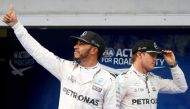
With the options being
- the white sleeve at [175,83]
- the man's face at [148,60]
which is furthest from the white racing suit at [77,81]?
the white sleeve at [175,83]

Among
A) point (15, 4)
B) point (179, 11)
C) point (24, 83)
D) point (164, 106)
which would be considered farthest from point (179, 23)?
point (24, 83)

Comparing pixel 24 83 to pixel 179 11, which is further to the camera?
pixel 24 83

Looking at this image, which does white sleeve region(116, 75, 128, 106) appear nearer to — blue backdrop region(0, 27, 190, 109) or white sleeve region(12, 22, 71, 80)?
white sleeve region(12, 22, 71, 80)

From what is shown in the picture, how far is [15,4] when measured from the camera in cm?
488

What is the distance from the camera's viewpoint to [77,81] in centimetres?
324

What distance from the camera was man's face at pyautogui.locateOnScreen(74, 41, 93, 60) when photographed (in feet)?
10.7

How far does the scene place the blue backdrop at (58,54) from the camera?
211 inches

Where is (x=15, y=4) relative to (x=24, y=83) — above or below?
above

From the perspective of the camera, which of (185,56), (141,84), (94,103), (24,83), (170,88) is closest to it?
(94,103)

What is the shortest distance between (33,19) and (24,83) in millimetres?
1509

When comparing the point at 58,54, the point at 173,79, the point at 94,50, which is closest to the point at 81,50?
the point at 94,50

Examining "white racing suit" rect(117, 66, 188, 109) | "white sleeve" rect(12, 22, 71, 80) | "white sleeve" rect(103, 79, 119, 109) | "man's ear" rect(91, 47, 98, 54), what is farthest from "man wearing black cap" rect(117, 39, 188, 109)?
"white sleeve" rect(12, 22, 71, 80)

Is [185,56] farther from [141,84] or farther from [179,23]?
[141,84]

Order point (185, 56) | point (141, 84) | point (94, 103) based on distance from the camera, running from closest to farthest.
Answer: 1. point (94, 103)
2. point (141, 84)
3. point (185, 56)
